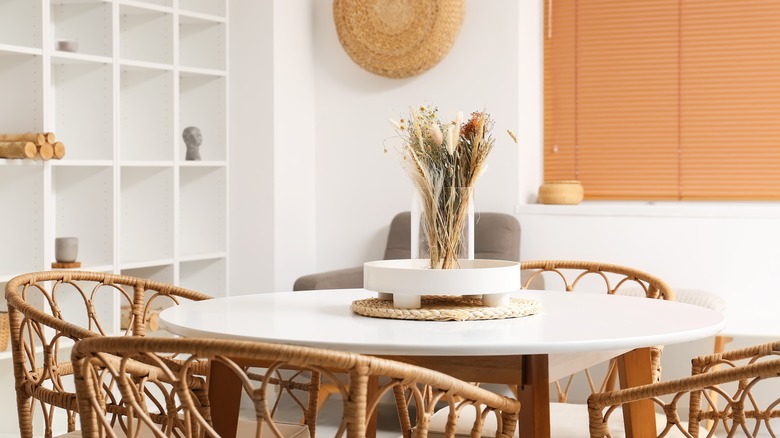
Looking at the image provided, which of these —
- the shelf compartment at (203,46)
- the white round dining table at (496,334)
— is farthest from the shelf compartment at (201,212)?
the white round dining table at (496,334)

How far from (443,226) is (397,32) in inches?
106

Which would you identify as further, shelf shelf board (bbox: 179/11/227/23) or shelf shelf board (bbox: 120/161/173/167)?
shelf shelf board (bbox: 179/11/227/23)

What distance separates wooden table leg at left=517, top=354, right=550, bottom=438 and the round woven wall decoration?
2948mm

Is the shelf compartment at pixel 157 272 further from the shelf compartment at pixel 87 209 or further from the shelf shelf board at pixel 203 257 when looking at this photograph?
the shelf compartment at pixel 87 209

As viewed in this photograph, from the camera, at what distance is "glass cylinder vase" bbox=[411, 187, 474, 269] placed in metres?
2.08

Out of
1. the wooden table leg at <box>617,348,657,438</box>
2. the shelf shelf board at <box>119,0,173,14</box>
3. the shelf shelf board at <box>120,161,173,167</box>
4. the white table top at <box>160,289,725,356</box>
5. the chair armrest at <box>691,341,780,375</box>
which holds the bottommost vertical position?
the wooden table leg at <box>617,348,657,438</box>

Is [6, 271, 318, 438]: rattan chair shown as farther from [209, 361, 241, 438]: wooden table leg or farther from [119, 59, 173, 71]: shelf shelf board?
[119, 59, 173, 71]: shelf shelf board

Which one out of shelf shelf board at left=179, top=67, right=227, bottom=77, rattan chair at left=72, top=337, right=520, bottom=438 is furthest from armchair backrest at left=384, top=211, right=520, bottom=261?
rattan chair at left=72, top=337, right=520, bottom=438

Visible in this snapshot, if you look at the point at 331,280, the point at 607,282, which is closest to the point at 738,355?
the point at 607,282

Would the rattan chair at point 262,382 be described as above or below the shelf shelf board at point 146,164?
below

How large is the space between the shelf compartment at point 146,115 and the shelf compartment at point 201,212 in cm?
26

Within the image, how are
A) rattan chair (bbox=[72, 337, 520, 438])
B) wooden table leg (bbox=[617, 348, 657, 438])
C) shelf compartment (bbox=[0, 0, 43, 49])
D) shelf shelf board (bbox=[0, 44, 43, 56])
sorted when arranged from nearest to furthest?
rattan chair (bbox=[72, 337, 520, 438]) < wooden table leg (bbox=[617, 348, 657, 438]) < shelf shelf board (bbox=[0, 44, 43, 56]) < shelf compartment (bbox=[0, 0, 43, 49])

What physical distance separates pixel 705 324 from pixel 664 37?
286cm

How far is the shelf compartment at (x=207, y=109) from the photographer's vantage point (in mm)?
4668
